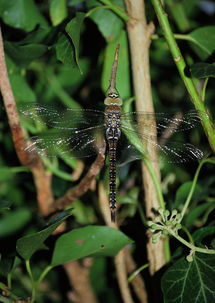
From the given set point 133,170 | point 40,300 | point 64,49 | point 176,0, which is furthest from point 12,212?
point 176,0

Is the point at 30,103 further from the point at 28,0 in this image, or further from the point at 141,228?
the point at 141,228

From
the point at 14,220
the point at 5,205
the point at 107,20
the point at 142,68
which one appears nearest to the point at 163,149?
the point at 142,68

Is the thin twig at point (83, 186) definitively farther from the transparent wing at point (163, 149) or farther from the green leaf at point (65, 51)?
Result: the green leaf at point (65, 51)

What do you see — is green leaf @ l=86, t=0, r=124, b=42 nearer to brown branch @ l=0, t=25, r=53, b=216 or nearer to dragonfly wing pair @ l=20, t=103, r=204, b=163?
dragonfly wing pair @ l=20, t=103, r=204, b=163

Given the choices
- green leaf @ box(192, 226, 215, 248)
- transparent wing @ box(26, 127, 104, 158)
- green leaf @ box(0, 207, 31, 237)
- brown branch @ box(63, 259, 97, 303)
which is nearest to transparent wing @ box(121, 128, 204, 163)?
transparent wing @ box(26, 127, 104, 158)

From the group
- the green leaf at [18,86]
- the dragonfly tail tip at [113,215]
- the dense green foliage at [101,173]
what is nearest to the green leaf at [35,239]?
the dense green foliage at [101,173]
